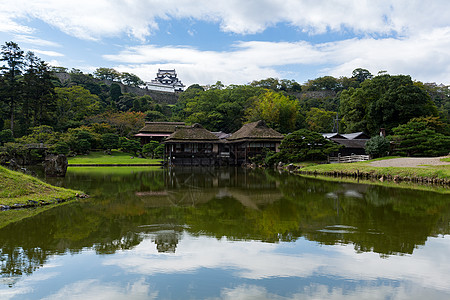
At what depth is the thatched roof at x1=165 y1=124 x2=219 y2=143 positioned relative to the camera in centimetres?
3667

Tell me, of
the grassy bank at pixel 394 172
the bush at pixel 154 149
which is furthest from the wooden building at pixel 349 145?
the bush at pixel 154 149

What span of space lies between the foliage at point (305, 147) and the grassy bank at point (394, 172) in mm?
4982

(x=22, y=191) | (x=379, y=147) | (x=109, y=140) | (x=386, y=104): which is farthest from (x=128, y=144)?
(x=386, y=104)

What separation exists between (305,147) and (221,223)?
23822 millimetres

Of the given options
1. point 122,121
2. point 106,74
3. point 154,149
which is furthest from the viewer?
point 106,74

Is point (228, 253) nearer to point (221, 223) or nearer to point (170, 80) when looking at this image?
point (221, 223)

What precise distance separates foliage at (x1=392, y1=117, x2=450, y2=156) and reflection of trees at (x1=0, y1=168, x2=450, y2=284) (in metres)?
18.9

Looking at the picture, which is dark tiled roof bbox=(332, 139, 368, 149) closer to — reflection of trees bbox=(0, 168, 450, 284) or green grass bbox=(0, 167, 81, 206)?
reflection of trees bbox=(0, 168, 450, 284)

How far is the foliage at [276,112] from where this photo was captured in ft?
156

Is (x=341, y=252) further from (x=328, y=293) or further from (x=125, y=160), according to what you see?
(x=125, y=160)

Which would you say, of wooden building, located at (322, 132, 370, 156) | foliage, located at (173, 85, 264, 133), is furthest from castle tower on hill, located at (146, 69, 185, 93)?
wooden building, located at (322, 132, 370, 156)

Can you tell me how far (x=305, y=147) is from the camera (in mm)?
30172

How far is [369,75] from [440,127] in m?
50.9

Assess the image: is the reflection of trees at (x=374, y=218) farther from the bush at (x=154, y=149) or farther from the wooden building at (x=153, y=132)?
the wooden building at (x=153, y=132)
